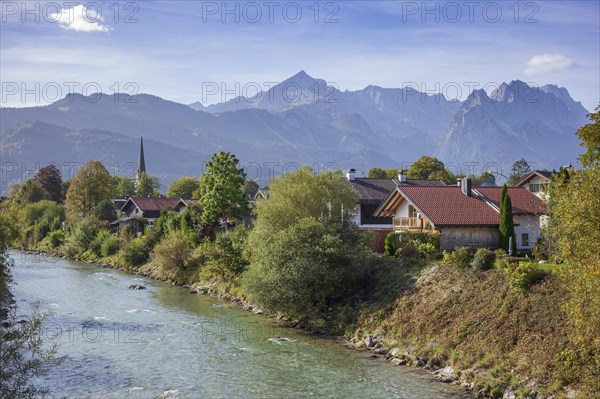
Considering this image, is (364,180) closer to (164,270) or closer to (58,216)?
(164,270)

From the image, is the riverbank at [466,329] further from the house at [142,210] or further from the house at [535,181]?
the house at [142,210]

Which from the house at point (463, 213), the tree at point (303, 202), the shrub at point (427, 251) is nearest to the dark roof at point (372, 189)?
the house at point (463, 213)

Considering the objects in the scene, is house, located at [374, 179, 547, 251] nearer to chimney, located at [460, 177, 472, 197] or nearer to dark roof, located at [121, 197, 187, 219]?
chimney, located at [460, 177, 472, 197]

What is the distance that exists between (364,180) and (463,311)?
33916 mm

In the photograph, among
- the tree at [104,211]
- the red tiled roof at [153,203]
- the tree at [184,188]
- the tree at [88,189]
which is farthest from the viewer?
the tree at [184,188]

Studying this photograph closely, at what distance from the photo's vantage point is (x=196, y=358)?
→ 1219 inches

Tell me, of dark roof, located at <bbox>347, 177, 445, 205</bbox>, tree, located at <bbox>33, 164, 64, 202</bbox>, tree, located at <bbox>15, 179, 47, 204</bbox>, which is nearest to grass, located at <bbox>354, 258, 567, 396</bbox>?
dark roof, located at <bbox>347, 177, 445, 205</bbox>

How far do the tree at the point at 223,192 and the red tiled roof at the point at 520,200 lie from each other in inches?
1039

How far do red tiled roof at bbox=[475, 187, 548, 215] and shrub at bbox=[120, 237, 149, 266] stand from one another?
1607 inches

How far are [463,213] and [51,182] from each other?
343 feet

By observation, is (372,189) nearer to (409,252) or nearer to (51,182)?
(409,252)

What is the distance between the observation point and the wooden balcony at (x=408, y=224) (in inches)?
1889

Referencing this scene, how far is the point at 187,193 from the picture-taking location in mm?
134875

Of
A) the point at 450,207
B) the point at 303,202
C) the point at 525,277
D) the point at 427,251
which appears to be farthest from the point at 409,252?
the point at 525,277
